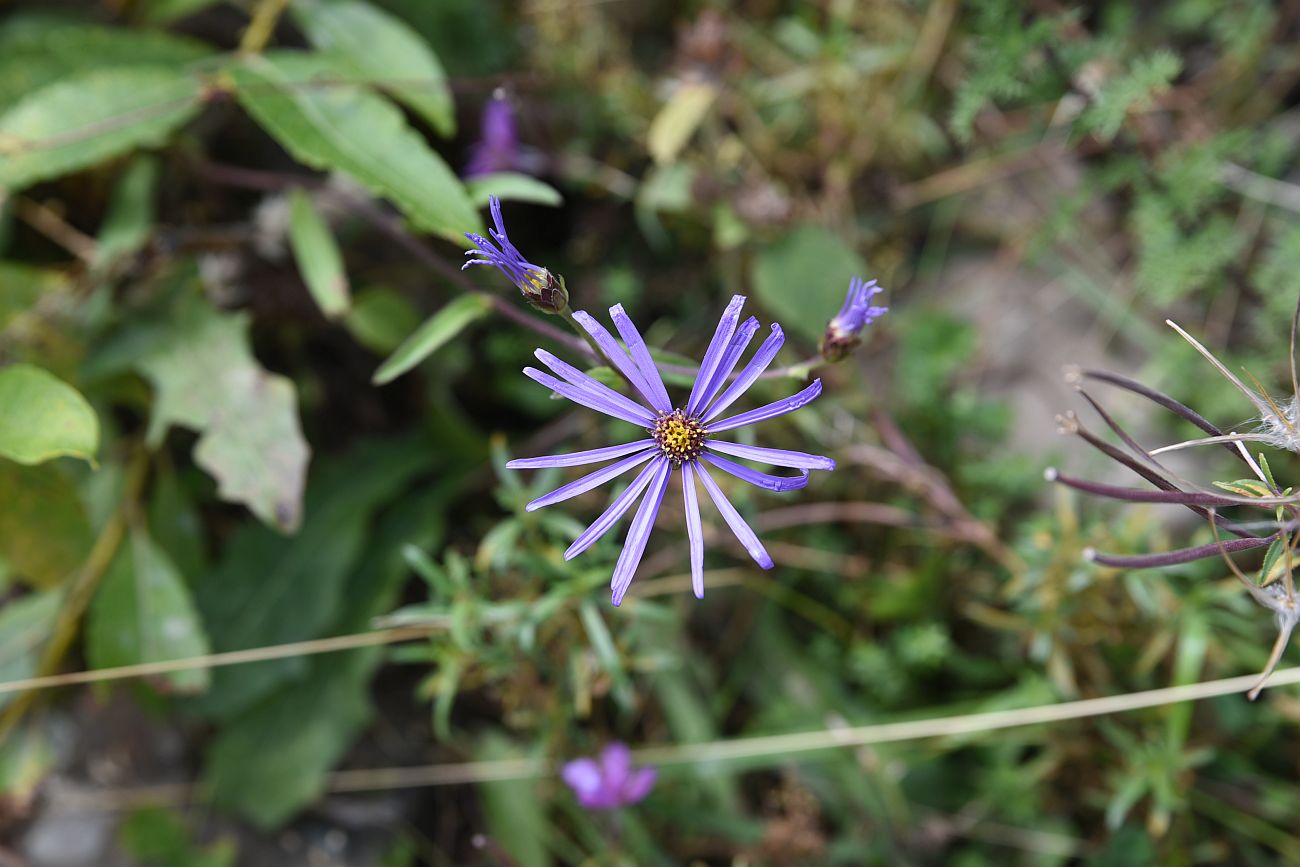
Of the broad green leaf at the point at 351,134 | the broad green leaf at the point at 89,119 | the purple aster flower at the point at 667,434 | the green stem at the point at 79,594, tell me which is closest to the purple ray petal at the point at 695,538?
the purple aster flower at the point at 667,434

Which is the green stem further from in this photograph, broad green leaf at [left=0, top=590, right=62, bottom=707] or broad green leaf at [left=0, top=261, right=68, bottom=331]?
broad green leaf at [left=0, top=261, right=68, bottom=331]

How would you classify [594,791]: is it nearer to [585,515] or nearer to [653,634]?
[653,634]

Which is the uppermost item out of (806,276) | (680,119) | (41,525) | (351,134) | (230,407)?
(680,119)

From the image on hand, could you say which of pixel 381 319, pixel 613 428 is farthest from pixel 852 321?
pixel 381 319

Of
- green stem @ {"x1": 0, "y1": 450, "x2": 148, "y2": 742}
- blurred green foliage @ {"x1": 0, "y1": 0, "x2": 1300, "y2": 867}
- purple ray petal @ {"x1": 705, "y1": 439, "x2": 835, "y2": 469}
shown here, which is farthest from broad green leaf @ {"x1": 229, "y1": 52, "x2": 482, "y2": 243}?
green stem @ {"x1": 0, "y1": 450, "x2": 148, "y2": 742}

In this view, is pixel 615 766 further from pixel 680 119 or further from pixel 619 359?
pixel 680 119

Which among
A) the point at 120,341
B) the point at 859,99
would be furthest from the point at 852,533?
the point at 120,341
